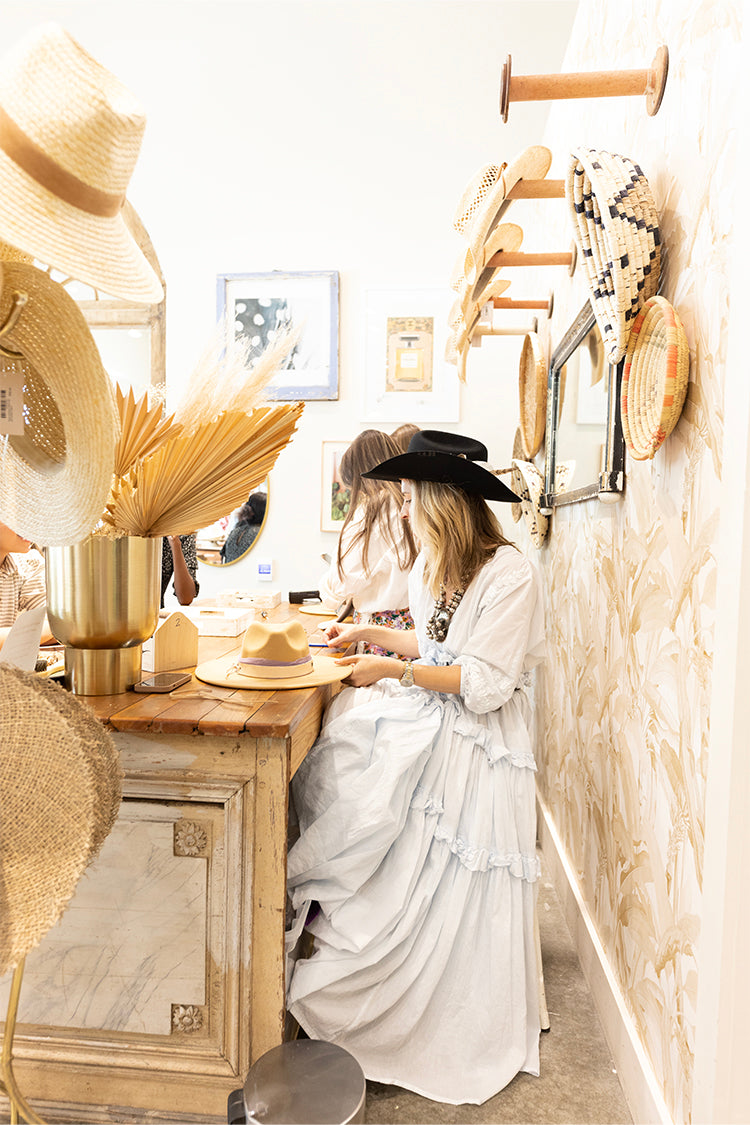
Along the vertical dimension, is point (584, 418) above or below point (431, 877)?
above

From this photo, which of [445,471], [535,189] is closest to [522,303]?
[535,189]

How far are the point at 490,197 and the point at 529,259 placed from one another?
1.83 feet

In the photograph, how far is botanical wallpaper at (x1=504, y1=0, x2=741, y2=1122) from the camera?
3.84 feet

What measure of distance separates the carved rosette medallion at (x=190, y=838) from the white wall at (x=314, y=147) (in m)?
3.00

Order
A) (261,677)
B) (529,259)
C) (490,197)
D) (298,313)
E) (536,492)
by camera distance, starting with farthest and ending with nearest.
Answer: (298,313)
(536,492)
(529,259)
(490,197)
(261,677)

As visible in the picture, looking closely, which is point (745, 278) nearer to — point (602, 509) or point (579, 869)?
point (602, 509)

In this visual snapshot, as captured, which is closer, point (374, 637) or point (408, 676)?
point (408, 676)

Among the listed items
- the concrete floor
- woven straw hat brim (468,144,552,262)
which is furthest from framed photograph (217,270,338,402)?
the concrete floor

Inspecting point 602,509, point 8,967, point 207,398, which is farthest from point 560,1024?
point 207,398

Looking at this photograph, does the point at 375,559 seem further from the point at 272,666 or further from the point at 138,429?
the point at 138,429

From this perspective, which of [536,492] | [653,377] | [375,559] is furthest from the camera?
[536,492]

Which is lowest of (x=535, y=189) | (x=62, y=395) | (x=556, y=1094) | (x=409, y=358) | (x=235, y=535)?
(x=556, y=1094)

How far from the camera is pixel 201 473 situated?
4.59 ft

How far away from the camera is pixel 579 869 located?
2.22 m
